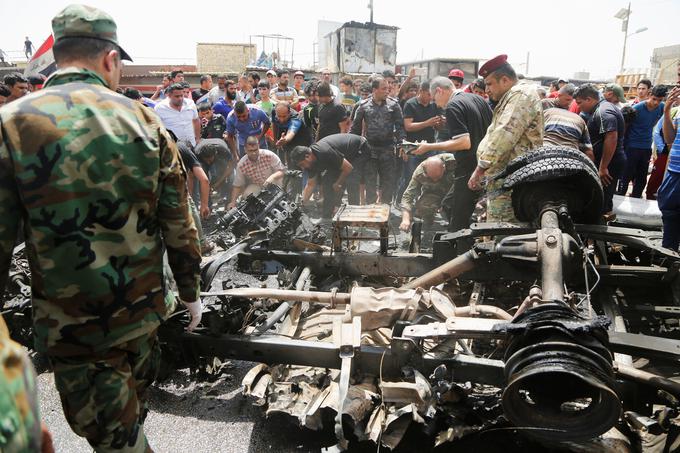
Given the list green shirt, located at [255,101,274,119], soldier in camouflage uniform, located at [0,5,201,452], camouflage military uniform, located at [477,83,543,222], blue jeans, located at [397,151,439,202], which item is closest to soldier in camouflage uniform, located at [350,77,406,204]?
blue jeans, located at [397,151,439,202]

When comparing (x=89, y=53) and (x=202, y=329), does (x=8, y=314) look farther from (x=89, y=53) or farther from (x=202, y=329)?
(x=89, y=53)

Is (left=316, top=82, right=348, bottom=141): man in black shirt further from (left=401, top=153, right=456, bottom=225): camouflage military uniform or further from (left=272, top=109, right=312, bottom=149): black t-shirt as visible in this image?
(left=401, top=153, right=456, bottom=225): camouflage military uniform

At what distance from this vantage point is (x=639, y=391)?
243 centimetres

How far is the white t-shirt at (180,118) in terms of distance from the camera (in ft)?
24.3

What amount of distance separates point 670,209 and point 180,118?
264 inches

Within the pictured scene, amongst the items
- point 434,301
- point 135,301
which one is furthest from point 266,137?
point 135,301

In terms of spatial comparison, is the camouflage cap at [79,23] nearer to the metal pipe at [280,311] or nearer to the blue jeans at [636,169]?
the metal pipe at [280,311]

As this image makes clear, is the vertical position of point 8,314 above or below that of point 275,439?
above

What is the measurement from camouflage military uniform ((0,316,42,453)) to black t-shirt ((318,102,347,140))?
768cm

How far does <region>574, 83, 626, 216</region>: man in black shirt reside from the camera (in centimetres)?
627

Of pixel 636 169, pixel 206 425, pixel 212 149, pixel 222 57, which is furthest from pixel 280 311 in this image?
pixel 222 57

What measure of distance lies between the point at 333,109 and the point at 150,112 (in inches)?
255

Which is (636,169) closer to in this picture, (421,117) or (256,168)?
(421,117)

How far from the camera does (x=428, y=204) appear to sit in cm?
638
